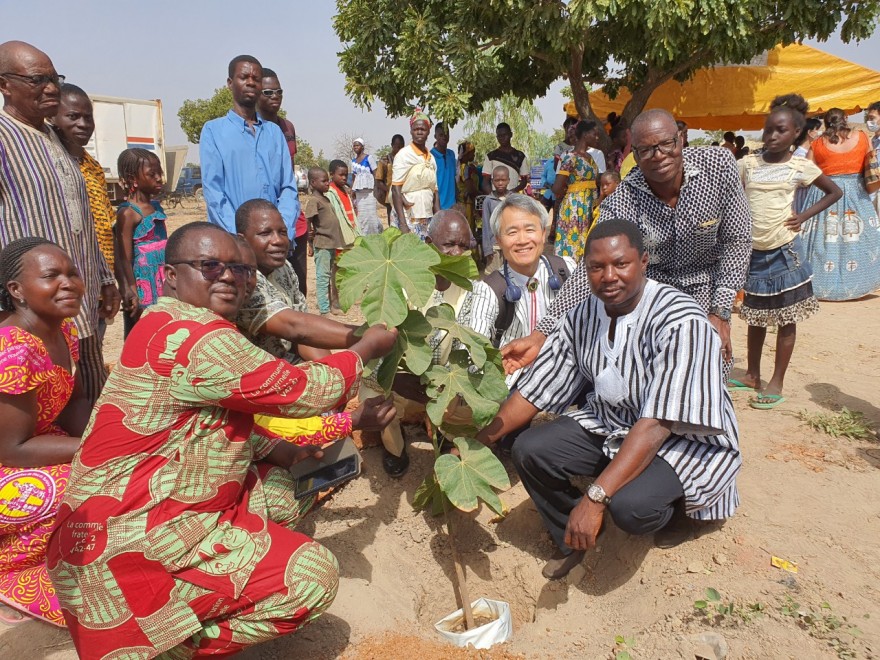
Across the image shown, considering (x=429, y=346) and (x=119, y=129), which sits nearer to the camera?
(x=429, y=346)

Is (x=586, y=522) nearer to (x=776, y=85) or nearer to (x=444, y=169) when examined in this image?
(x=444, y=169)

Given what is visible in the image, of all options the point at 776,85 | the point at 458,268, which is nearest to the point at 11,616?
the point at 458,268

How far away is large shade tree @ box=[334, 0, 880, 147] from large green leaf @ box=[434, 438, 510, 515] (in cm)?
658

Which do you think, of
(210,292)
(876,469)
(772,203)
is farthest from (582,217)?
(210,292)

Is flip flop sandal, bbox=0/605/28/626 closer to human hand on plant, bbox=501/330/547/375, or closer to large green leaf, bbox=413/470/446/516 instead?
large green leaf, bbox=413/470/446/516

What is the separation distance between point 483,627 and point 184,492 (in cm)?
135

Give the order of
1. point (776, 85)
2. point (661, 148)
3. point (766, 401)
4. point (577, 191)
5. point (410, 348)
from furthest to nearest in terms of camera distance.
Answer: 1. point (776, 85)
2. point (577, 191)
3. point (766, 401)
4. point (661, 148)
5. point (410, 348)

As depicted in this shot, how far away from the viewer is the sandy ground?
2.30 meters

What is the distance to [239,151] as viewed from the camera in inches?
151

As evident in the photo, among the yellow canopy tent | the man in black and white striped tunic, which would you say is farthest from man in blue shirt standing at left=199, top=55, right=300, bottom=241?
the yellow canopy tent

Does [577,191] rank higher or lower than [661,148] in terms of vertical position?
lower

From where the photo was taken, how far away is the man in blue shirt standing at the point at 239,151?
379 centimetres

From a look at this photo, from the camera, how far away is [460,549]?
10.7ft

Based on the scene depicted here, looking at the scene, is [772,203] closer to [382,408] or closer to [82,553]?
[382,408]
